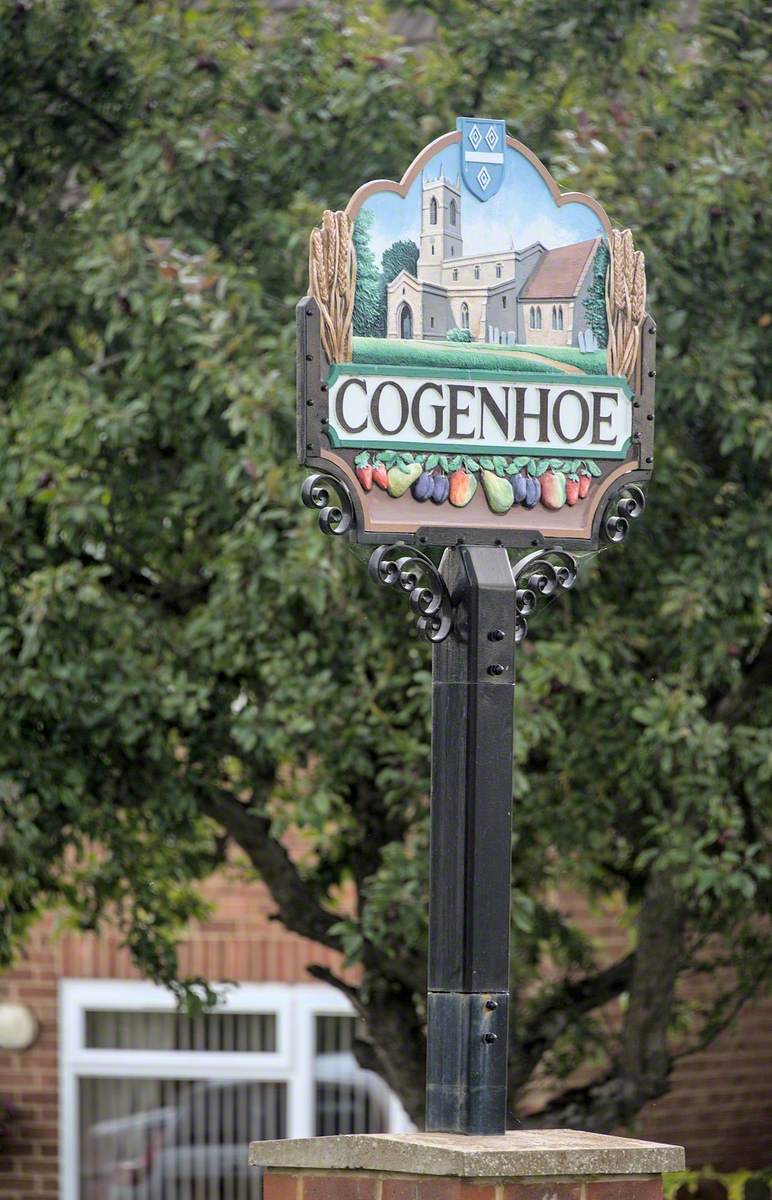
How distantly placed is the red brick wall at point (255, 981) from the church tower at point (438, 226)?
7069mm

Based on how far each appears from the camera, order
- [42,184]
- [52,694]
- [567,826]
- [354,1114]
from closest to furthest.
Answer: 1. [52,694]
2. [567,826]
3. [42,184]
4. [354,1114]

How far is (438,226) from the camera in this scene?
390cm

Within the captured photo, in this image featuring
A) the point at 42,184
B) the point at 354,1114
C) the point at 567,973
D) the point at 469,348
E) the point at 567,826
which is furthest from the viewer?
the point at 354,1114

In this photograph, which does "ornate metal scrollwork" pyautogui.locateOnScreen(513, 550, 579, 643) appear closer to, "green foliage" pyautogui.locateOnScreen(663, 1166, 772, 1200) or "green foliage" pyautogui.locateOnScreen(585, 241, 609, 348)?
"green foliage" pyautogui.locateOnScreen(585, 241, 609, 348)

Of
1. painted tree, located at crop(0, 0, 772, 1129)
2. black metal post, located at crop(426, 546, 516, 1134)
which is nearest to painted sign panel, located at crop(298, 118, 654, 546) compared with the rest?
black metal post, located at crop(426, 546, 516, 1134)

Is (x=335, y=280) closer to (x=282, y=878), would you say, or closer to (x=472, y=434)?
(x=472, y=434)

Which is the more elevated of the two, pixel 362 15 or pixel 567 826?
pixel 362 15

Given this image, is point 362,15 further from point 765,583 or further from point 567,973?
point 567,973

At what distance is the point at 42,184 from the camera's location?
7734 millimetres

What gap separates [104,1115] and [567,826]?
17.7 feet

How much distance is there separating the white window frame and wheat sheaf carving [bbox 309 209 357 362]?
24.9ft

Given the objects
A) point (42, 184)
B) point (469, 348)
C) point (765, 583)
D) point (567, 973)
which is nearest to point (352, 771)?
point (765, 583)

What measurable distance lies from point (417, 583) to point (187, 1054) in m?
8.08

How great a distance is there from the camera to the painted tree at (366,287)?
12.5 ft
